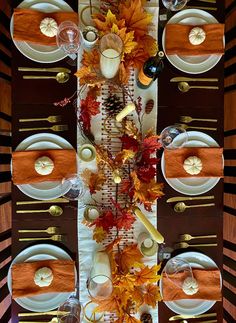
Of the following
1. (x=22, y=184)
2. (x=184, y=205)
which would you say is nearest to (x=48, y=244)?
(x=22, y=184)

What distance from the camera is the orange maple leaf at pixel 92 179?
60.7 inches

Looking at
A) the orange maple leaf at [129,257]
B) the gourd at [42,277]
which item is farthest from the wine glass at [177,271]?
the gourd at [42,277]

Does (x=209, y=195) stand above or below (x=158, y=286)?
above

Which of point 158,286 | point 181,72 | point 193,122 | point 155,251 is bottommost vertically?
point 158,286

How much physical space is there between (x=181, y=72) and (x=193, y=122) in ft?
0.72

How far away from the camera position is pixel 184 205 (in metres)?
1.61

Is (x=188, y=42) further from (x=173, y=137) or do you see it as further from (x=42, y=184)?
(x=42, y=184)

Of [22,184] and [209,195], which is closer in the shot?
[22,184]

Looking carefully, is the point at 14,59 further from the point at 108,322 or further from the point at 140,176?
the point at 108,322

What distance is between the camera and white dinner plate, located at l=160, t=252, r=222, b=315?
62.8 inches

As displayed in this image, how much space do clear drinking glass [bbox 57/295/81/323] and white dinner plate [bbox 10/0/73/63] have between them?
3.22 ft

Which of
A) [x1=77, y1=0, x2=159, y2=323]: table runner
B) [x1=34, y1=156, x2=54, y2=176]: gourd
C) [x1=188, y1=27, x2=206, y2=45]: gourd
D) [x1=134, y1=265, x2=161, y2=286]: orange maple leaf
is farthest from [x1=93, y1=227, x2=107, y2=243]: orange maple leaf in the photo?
[x1=188, y1=27, x2=206, y2=45]: gourd

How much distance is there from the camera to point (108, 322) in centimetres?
157

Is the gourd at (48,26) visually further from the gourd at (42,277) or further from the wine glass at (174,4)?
the gourd at (42,277)
